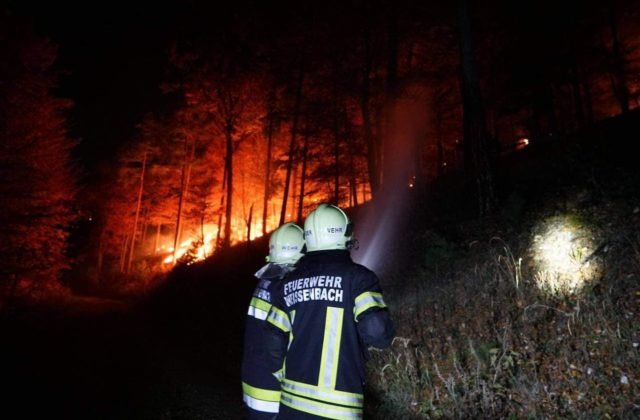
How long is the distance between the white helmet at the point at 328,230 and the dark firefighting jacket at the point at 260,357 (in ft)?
2.57

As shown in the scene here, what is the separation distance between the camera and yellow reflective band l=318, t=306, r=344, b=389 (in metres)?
2.97

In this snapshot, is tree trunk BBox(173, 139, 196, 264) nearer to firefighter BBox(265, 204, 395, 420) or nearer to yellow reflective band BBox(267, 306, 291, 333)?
yellow reflective band BBox(267, 306, 291, 333)

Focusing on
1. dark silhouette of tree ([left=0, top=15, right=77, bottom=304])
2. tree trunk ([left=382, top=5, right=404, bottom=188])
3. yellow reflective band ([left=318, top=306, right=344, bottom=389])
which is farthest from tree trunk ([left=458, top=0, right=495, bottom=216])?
dark silhouette of tree ([left=0, top=15, right=77, bottom=304])

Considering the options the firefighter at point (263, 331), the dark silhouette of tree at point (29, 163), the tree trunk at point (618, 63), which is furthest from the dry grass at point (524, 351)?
the tree trunk at point (618, 63)

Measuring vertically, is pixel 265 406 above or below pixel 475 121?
below

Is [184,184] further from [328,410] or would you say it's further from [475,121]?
[328,410]

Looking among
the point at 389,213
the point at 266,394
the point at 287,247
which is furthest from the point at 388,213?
the point at 266,394

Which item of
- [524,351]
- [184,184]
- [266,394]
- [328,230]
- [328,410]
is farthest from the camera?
[184,184]

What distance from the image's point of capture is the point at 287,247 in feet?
13.4

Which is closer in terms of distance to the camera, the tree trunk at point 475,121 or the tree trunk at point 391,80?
the tree trunk at point 475,121

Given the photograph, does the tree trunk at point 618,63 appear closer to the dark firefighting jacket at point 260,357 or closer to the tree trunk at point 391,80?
the tree trunk at point 391,80

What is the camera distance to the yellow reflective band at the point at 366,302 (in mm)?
2914

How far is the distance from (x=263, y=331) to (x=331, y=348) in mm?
1072

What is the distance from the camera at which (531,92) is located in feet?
75.7
